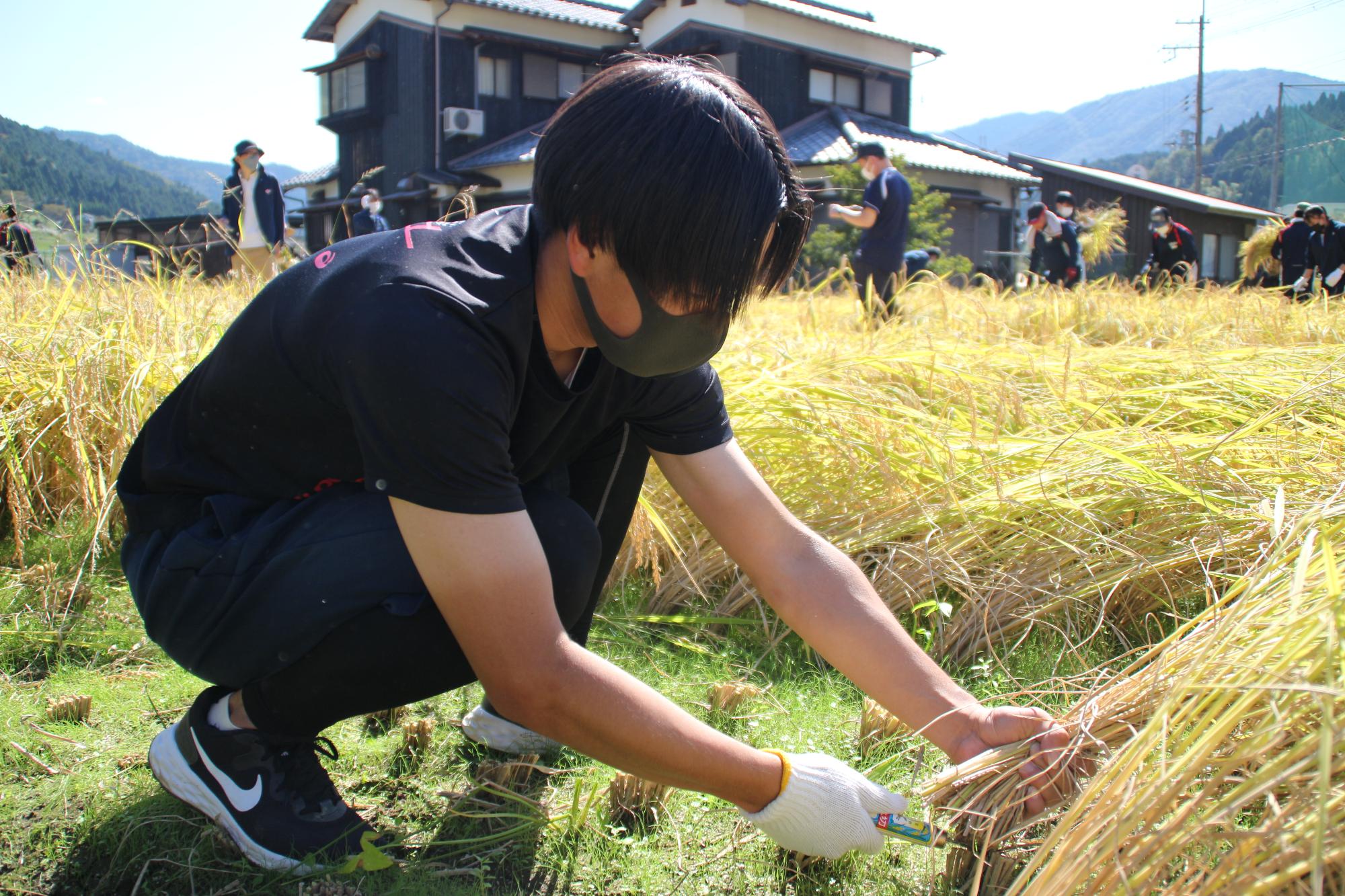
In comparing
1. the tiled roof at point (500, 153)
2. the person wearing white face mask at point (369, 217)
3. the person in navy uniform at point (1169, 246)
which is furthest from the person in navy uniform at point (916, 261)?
the tiled roof at point (500, 153)

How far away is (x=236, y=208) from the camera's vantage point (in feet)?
21.2

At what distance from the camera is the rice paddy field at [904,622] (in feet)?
2.83

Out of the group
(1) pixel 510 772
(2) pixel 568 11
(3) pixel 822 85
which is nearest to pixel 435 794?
(1) pixel 510 772

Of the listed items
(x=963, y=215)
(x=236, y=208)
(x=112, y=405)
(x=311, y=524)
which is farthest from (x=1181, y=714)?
(x=963, y=215)

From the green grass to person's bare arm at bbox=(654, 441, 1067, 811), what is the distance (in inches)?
3.7

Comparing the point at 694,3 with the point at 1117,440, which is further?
the point at 694,3

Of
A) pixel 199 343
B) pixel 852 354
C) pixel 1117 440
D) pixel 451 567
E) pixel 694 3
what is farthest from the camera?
pixel 694 3

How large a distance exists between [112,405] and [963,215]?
18.7m

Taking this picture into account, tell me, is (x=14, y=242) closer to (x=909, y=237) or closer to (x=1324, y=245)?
(x=1324, y=245)

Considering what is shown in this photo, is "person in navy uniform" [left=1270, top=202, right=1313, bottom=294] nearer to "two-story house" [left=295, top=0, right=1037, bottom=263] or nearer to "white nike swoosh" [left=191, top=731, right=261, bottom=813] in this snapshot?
"two-story house" [left=295, top=0, right=1037, bottom=263]

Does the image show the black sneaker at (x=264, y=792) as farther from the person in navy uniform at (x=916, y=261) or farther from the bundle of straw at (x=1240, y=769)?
the person in navy uniform at (x=916, y=261)

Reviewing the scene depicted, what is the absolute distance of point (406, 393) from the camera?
101 cm

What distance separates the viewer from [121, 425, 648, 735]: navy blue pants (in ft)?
3.92

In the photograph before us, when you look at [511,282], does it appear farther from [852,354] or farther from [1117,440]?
[852,354]
